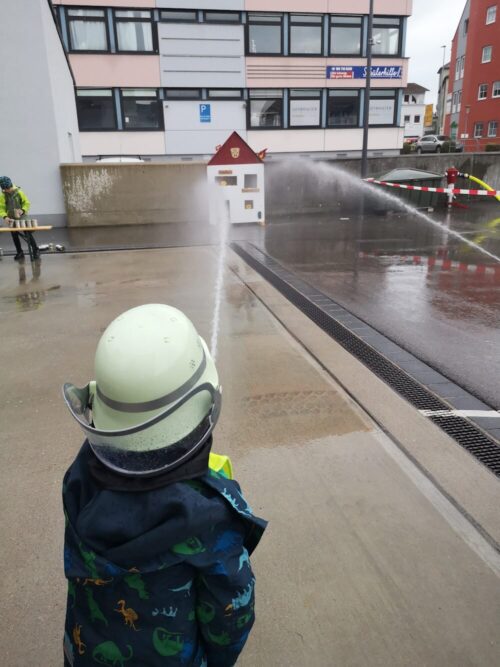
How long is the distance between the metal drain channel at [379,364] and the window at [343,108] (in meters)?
21.3

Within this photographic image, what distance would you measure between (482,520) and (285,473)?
1.00 metres

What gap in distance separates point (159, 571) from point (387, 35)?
30.6m

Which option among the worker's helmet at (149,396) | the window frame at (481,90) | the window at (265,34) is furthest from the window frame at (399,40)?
the worker's helmet at (149,396)

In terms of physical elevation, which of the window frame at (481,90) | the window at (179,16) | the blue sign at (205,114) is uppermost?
the window at (179,16)

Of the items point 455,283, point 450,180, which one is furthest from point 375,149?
point 455,283

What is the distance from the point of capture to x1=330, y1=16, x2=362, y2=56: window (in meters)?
25.8

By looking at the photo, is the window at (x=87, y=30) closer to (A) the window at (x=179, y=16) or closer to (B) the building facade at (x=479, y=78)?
(A) the window at (x=179, y=16)

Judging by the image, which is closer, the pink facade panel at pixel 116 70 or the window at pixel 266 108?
the pink facade panel at pixel 116 70

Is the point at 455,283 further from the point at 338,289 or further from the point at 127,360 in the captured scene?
the point at 127,360

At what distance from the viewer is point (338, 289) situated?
726 centimetres

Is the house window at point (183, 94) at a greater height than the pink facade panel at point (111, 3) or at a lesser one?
lesser

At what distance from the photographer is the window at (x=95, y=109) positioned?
942 inches

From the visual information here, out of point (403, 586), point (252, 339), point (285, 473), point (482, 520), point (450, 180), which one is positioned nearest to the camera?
point (403, 586)

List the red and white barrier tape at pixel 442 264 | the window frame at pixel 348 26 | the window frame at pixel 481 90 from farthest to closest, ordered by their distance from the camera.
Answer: the window frame at pixel 481 90
the window frame at pixel 348 26
the red and white barrier tape at pixel 442 264
